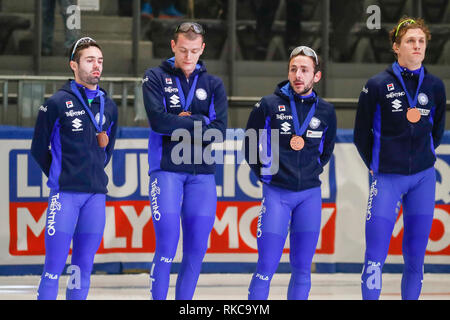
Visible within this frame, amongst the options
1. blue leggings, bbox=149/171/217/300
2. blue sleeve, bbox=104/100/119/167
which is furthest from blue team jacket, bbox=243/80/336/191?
blue sleeve, bbox=104/100/119/167

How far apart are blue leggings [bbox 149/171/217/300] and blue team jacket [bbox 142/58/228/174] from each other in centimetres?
11

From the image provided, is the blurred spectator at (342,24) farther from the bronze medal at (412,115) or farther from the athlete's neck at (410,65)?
the bronze medal at (412,115)

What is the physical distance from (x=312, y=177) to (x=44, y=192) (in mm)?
4974

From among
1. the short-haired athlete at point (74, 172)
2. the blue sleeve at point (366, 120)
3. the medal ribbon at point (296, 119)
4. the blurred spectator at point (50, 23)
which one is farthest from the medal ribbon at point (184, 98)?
the blurred spectator at point (50, 23)

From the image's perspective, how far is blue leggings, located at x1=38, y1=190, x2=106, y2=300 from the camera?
A: 7090mm

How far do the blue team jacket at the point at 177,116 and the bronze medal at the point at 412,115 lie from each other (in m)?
1.58

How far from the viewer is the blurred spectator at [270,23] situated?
679 inches

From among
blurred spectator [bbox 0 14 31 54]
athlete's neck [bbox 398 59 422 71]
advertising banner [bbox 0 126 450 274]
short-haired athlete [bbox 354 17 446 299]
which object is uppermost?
blurred spectator [bbox 0 14 31 54]

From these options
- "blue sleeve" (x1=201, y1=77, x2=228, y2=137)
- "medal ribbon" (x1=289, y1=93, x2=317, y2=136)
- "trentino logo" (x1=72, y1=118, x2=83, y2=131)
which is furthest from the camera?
"blue sleeve" (x1=201, y1=77, x2=228, y2=137)

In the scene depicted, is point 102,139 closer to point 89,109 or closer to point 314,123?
point 89,109

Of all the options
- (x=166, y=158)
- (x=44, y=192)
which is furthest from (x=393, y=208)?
(x=44, y=192)

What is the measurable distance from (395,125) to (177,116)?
1871 millimetres

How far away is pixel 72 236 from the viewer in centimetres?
723

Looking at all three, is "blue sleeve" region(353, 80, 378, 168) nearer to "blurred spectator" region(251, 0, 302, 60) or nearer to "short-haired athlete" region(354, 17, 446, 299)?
"short-haired athlete" region(354, 17, 446, 299)
